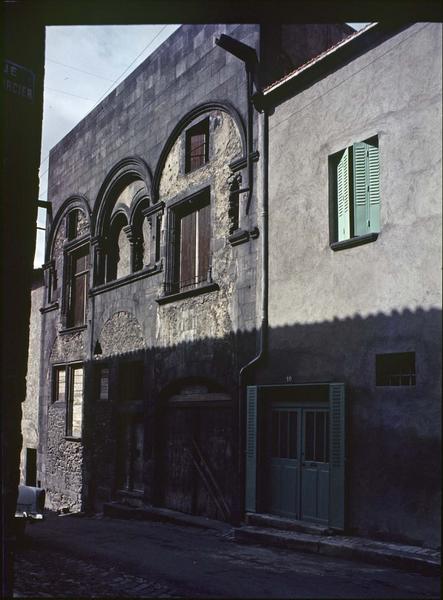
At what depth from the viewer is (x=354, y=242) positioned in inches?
396

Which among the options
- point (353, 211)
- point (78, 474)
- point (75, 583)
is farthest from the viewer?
point (78, 474)

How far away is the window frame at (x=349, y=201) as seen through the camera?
9.97 metres

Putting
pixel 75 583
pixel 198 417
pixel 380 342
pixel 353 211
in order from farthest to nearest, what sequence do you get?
pixel 198 417, pixel 353 211, pixel 380 342, pixel 75 583

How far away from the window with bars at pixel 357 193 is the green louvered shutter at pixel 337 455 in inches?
89.4

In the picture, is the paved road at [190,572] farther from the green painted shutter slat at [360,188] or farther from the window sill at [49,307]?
the window sill at [49,307]

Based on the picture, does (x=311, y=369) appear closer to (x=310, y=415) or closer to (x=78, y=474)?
(x=310, y=415)

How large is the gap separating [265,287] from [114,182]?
6.95 m

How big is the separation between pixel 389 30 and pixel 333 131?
1.61m

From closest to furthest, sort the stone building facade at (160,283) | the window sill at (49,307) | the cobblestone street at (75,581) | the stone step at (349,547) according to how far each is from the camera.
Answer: the cobblestone street at (75,581) → the stone step at (349,547) → the stone building facade at (160,283) → the window sill at (49,307)

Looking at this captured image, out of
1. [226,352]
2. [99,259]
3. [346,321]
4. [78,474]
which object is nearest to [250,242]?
[226,352]

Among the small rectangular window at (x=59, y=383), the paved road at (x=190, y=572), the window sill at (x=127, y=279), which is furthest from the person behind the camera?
the small rectangular window at (x=59, y=383)

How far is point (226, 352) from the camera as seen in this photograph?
1262cm

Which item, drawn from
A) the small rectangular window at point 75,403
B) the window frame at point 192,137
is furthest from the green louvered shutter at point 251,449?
the small rectangular window at point 75,403

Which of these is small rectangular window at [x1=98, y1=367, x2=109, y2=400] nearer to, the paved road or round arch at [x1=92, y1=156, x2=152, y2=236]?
round arch at [x1=92, y1=156, x2=152, y2=236]
